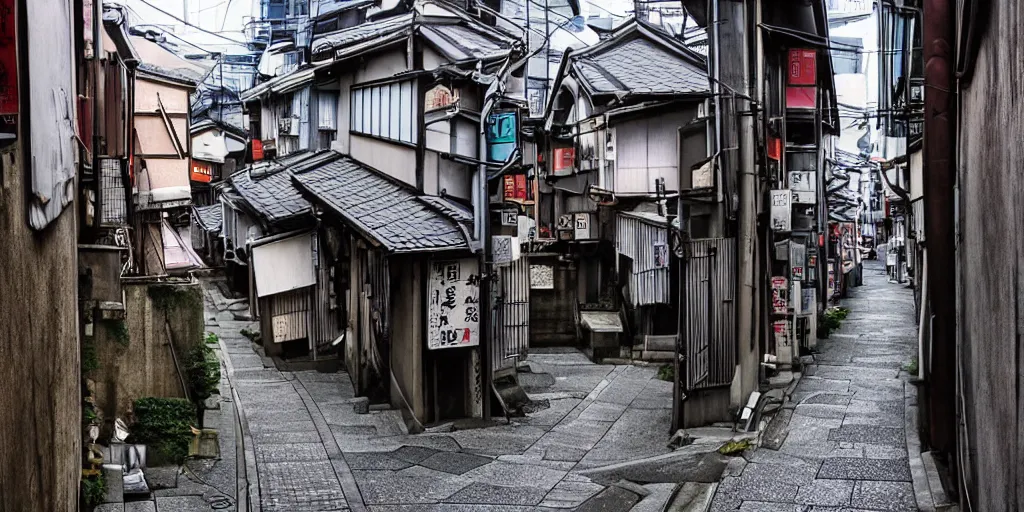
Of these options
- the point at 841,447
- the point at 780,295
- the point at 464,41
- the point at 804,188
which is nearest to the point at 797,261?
the point at 804,188

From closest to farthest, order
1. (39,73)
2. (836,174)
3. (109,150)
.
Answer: (39,73)
(109,150)
(836,174)

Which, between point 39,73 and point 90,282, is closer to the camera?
point 39,73

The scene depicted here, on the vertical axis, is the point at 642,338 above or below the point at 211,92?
below

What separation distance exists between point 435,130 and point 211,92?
104ft

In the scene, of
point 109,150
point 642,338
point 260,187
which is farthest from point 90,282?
point 642,338

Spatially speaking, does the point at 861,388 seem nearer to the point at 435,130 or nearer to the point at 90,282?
the point at 435,130

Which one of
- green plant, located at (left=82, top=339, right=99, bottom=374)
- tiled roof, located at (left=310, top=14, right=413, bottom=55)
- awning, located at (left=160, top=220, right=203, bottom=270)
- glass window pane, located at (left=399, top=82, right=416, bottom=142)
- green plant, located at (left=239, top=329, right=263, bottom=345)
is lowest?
green plant, located at (left=239, top=329, right=263, bottom=345)

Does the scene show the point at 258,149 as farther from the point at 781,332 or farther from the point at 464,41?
the point at 781,332

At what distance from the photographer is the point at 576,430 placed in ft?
83.0

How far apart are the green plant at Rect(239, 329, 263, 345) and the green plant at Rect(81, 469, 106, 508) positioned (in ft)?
70.7

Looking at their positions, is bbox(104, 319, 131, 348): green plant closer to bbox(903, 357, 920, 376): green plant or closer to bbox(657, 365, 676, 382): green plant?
bbox(657, 365, 676, 382): green plant

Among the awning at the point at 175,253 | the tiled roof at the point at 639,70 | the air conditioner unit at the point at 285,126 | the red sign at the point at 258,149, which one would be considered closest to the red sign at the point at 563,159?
the tiled roof at the point at 639,70

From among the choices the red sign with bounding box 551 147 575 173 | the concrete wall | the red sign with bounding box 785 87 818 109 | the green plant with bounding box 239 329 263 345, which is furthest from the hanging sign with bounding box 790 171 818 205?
the green plant with bounding box 239 329 263 345

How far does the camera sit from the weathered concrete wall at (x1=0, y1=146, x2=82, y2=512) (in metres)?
7.40
